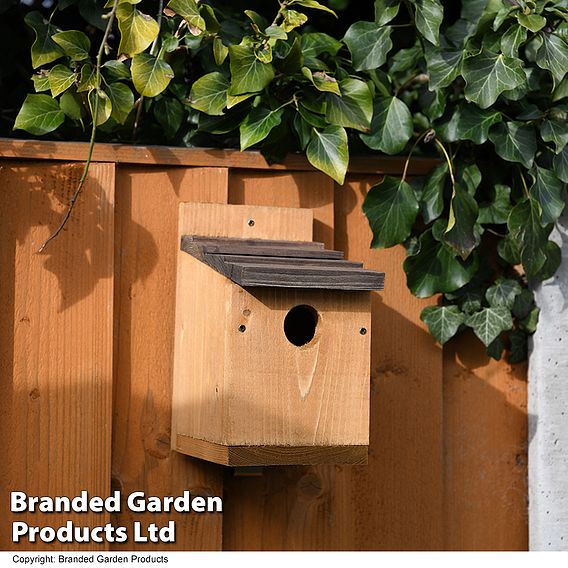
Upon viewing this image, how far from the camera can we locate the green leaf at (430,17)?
84.8 inches

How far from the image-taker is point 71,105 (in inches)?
84.3

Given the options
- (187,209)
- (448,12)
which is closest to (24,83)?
(187,209)

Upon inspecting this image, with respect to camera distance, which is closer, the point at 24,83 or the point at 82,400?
the point at 82,400

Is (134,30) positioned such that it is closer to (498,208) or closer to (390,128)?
(390,128)

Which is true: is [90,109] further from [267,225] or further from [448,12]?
[448,12]

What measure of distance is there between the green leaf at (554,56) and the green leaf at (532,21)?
0.04 metres

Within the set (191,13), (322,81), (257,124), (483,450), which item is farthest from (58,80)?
(483,450)

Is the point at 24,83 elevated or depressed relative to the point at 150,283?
elevated

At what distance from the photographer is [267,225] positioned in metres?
2.23

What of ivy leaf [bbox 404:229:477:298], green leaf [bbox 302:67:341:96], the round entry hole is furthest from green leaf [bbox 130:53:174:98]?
ivy leaf [bbox 404:229:477:298]

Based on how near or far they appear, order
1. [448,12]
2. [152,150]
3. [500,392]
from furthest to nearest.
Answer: [448,12], [500,392], [152,150]

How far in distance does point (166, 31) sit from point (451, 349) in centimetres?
92

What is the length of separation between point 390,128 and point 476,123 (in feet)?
0.58

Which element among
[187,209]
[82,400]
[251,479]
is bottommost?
[251,479]
